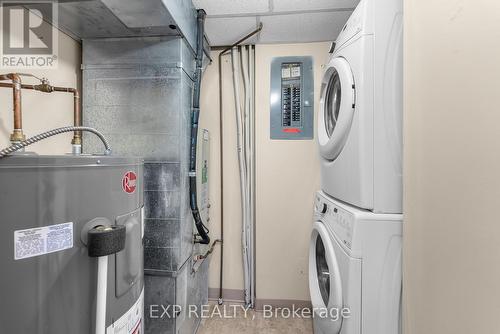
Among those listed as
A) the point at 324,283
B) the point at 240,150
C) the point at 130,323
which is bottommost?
the point at 324,283

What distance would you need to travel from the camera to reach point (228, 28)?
1.76 meters

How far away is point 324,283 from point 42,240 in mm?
1356

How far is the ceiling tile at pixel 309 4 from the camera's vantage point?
1477mm

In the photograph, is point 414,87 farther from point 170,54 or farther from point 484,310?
point 170,54

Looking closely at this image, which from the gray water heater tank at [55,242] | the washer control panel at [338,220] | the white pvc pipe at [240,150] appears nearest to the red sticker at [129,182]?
the gray water heater tank at [55,242]

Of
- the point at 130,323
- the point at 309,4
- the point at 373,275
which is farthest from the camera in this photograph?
the point at 309,4

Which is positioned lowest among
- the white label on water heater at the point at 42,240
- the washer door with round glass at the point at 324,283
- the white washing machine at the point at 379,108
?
the washer door with round glass at the point at 324,283

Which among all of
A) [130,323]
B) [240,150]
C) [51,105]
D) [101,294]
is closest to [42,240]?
[101,294]

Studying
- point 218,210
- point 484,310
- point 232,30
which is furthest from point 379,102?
point 218,210

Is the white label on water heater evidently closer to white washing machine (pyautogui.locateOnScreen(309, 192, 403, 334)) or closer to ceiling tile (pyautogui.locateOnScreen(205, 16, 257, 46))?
white washing machine (pyautogui.locateOnScreen(309, 192, 403, 334))

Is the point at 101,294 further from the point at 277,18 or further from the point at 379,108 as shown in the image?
the point at 277,18

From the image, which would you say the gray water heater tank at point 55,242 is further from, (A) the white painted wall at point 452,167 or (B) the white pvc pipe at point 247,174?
(B) the white pvc pipe at point 247,174

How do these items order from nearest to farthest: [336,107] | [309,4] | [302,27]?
[336,107], [309,4], [302,27]

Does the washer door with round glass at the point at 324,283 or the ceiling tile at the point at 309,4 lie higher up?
the ceiling tile at the point at 309,4
